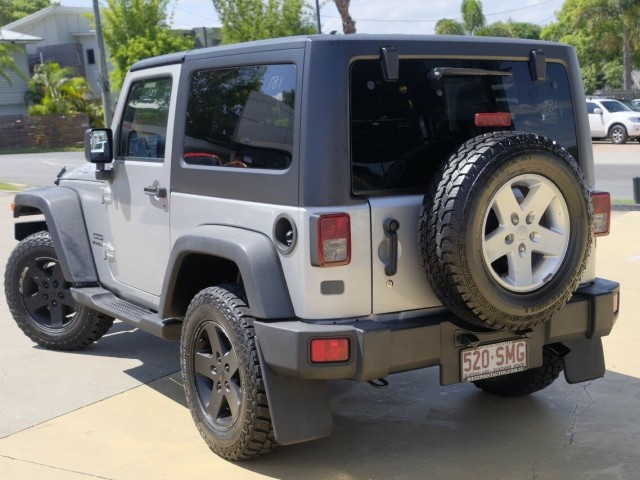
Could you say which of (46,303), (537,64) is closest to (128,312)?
(46,303)

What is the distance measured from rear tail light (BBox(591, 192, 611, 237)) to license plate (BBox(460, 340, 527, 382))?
844mm

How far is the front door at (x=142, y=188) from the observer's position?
5133 millimetres

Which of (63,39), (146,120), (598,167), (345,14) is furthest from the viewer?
(63,39)

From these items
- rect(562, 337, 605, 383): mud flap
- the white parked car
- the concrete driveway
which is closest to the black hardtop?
rect(562, 337, 605, 383): mud flap

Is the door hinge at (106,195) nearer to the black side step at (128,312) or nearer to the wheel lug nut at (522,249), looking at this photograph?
the black side step at (128,312)

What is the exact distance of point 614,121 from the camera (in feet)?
86.4

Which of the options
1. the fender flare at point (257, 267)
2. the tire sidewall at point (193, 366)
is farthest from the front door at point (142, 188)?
the fender flare at point (257, 267)

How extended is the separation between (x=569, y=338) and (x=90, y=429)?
2538 millimetres

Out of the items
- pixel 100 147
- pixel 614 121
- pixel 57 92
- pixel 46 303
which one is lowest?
pixel 614 121

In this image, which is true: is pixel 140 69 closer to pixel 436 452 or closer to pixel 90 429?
pixel 90 429

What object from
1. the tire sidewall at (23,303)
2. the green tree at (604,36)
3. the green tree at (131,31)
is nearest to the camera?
the tire sidewall at (23,303)

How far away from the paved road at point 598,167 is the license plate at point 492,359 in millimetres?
10590

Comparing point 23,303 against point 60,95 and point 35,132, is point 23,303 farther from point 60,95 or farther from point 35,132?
point 60,95

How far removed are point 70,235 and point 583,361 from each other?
3.30 metres
